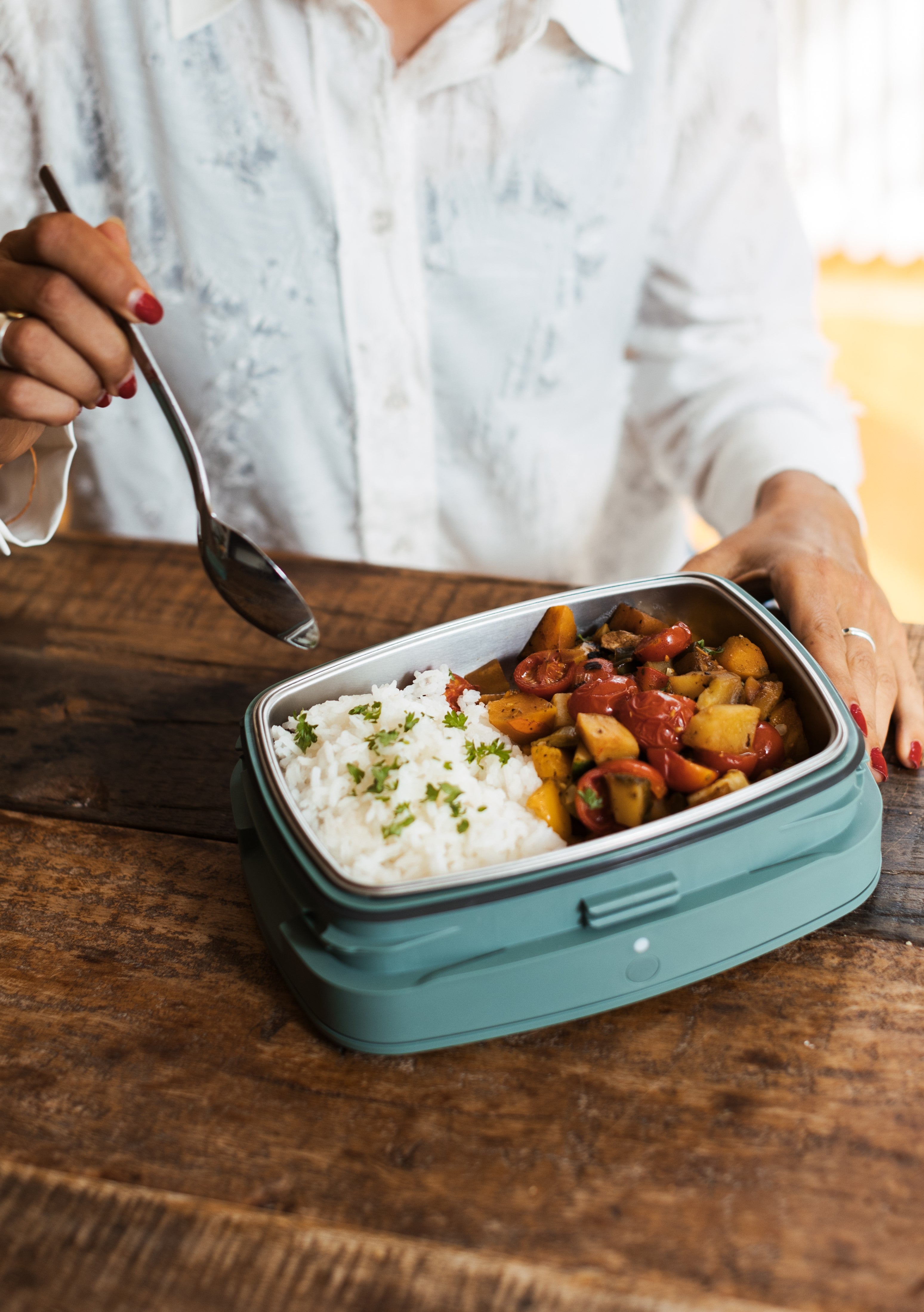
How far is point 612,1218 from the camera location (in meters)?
0.65

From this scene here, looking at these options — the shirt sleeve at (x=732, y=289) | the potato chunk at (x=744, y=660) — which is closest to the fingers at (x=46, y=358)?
the potato chunk at (x=744, y=660)

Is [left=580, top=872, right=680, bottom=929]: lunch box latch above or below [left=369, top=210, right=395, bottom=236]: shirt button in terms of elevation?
below

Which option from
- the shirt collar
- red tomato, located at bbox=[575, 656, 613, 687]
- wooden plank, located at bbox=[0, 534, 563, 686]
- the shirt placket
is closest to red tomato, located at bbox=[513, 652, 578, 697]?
red tomato, located at bbox=[575, 656, 613, 687]

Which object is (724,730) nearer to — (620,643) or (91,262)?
(620,643)

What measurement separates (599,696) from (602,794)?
109mm

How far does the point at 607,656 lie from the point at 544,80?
98 cm

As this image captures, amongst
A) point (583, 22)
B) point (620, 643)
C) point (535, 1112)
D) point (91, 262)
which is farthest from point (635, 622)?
point (583, 22)

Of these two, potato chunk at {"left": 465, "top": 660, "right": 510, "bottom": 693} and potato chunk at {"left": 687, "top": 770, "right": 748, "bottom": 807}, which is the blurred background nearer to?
potato chunk at {"left": 465, "top": 660, "right": 510, "bottom": 693}

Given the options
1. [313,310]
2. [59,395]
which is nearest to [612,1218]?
[59,395]

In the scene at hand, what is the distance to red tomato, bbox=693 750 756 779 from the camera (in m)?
0.81

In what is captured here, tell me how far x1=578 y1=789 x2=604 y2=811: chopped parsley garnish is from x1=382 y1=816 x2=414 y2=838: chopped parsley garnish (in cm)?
14

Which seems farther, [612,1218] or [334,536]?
[334,536]

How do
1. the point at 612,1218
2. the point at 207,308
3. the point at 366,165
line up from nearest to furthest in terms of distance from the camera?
the point at 612,1218, the point at 366,165, the point at 207,308

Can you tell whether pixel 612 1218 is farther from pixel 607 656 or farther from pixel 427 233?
pixel 427 233
